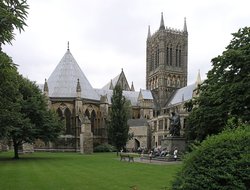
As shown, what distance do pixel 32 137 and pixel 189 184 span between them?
101ft

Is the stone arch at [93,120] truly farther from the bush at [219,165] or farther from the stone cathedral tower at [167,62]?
the bush at [219,165]

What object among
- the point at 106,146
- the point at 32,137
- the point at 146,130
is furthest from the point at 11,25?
the point at 146,130

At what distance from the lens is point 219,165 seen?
7.84 meters

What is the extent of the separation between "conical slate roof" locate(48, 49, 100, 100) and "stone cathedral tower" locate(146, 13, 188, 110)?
96.2 feet

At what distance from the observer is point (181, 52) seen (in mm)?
100000

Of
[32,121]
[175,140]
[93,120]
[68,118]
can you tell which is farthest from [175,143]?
[93,120]

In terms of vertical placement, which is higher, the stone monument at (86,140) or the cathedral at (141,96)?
the cathedral at (141,96)

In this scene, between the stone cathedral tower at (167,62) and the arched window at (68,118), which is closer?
the arched window at (68,118)

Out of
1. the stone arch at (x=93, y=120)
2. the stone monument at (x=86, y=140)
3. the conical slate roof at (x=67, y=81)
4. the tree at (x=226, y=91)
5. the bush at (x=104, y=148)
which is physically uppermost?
the conical slate roof at (x=67, y=81)

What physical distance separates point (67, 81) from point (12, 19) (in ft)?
183

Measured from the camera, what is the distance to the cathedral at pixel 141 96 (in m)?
65.1

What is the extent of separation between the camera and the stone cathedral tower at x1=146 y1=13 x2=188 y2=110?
96.3 meters

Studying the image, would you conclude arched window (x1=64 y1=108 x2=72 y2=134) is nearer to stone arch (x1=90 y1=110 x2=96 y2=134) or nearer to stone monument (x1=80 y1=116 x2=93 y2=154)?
stone arch (x1=90 y1=110 x2=96 y2=134)

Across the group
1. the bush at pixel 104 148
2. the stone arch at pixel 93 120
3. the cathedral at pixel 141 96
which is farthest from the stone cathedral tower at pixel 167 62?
the bush at pixel 104 148
